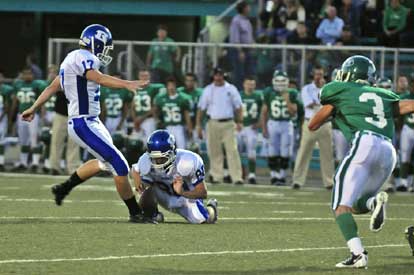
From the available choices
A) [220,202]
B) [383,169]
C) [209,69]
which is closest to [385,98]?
[383,169]

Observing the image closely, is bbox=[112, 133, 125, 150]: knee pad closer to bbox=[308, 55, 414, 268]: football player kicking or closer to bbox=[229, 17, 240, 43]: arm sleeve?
bbox=[229, 17, 240, 43]: arm sleeve

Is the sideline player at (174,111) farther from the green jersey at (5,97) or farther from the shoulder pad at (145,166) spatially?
the shoulder pad at (145,166)

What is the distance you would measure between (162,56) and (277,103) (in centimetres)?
292

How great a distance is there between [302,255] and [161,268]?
1.36 metres

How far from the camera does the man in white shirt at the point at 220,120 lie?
1916cm

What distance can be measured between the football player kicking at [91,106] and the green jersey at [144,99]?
819cm

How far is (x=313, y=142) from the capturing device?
61.9 feet

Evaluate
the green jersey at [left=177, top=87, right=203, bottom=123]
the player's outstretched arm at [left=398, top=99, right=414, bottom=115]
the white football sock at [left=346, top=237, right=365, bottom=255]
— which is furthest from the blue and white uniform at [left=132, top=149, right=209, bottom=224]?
the green jersey at [left=177, top=87, right=203, bottom=123]

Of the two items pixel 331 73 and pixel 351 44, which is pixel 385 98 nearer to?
pixel 331 73

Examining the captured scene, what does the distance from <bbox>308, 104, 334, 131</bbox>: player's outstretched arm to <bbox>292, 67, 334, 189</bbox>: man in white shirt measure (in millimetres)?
9419

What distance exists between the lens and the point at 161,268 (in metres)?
8.77

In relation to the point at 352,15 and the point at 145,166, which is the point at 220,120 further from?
the point at 145,166

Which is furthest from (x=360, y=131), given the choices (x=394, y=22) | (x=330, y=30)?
(x=394, y=22)

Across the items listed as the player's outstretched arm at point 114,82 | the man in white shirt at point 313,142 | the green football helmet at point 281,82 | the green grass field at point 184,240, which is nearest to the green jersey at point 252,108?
the green football helmet at point 281,82
